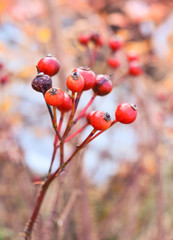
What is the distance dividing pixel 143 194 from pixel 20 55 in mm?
1512

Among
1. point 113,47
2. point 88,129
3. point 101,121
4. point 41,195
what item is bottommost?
point 88,129

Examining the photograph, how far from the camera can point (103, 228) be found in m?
1.34

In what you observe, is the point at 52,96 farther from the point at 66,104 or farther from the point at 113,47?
the point at 113,47

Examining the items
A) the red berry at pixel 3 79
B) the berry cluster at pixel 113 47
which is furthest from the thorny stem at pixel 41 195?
the red berry at pixel 3 79

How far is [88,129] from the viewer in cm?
238

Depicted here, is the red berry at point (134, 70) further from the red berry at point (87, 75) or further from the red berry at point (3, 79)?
the red berry at point (3, 79)

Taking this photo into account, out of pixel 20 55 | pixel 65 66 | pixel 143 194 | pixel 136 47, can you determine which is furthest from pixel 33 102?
pixel 65 66

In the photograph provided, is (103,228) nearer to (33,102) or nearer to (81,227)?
(81,227)

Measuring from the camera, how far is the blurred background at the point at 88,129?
1.03m

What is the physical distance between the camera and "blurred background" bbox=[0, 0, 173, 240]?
1033mm

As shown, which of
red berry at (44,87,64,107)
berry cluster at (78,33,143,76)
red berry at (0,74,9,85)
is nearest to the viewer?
red berry at (44,87,64,107)

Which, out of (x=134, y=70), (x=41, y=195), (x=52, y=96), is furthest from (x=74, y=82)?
(x=134, y=70)

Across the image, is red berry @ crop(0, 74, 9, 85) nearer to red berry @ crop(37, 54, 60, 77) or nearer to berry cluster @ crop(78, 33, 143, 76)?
berry cluster @ crop(78, 33, 143, 76)

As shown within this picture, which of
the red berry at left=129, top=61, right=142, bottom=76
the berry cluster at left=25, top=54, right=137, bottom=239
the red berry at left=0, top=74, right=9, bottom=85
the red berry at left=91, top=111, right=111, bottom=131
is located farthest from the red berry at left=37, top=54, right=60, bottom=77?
the red berry at left=0, top=74, right=9, bottom=85
